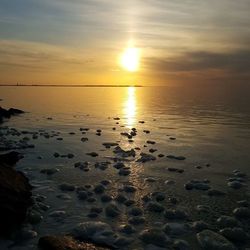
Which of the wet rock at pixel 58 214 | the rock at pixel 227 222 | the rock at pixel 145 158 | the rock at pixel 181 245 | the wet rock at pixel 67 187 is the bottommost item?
the rock at pixel 181 245

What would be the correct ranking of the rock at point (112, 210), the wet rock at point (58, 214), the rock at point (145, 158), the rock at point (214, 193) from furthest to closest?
the rock at point (145, 158), the rock at point (214, 193), the rock at point (112, 210), the wet rock at point (58, 214)

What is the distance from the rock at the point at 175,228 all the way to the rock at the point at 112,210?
1.98m

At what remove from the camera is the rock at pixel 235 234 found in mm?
11609

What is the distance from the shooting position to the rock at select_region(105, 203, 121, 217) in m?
13.4

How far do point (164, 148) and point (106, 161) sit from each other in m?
6.83

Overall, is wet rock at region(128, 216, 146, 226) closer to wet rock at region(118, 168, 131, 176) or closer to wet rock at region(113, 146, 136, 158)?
wet rock at region(118, 168, 131, 176)

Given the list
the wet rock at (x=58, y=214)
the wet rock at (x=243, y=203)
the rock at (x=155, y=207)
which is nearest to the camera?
the wet rock at (x=58, y=214)

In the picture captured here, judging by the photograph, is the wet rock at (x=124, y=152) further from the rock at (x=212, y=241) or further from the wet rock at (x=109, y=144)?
the rock at (x=212, y=241)

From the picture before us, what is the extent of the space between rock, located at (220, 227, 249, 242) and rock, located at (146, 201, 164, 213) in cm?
266

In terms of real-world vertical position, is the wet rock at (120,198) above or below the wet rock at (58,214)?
above

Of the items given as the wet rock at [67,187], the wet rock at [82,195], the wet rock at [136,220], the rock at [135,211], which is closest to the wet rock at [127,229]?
the wet rock at [136,220]

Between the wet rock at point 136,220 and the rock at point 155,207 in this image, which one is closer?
the wet rock at point 136,220

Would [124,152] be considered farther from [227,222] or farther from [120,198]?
[227,222]

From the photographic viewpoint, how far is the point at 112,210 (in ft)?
44.4
